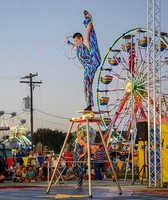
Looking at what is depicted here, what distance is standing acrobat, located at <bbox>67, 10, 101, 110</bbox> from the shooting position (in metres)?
16.4

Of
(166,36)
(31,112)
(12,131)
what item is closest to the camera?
(166,36)

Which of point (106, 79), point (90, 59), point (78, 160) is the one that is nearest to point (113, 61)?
point (106, 79)

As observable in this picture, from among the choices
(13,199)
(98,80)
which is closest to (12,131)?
(98,80)

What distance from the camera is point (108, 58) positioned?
41062mm

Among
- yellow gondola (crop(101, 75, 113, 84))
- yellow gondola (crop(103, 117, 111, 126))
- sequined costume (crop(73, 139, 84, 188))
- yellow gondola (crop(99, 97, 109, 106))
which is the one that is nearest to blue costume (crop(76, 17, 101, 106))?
sequined costume (crop(73, 139, 84, 188))

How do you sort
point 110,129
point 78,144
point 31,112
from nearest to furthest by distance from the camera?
point 78,144 → point 110,129 → point 31,112

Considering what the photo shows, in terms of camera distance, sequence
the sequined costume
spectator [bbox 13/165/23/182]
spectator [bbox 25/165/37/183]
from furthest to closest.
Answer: spectator [bbox 13/165/23/182]
spectator [bbox 25/165/37/183]
the sequined costume

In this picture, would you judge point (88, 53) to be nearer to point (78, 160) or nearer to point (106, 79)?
point (78, 160)

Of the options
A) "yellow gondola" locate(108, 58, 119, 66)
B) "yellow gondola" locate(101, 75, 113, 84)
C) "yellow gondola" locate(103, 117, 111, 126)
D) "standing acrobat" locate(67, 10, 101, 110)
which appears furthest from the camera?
"yellow gondola" locate(101, 75, 113, 84)

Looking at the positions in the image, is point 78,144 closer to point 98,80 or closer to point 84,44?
point 84,44

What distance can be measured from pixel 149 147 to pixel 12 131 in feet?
187

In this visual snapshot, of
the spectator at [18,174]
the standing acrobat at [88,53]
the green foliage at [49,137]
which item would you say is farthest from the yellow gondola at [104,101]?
the green foliage at [49,137]

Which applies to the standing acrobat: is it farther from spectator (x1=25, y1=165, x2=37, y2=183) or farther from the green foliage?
the green foliage

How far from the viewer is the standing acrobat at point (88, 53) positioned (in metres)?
16.4
